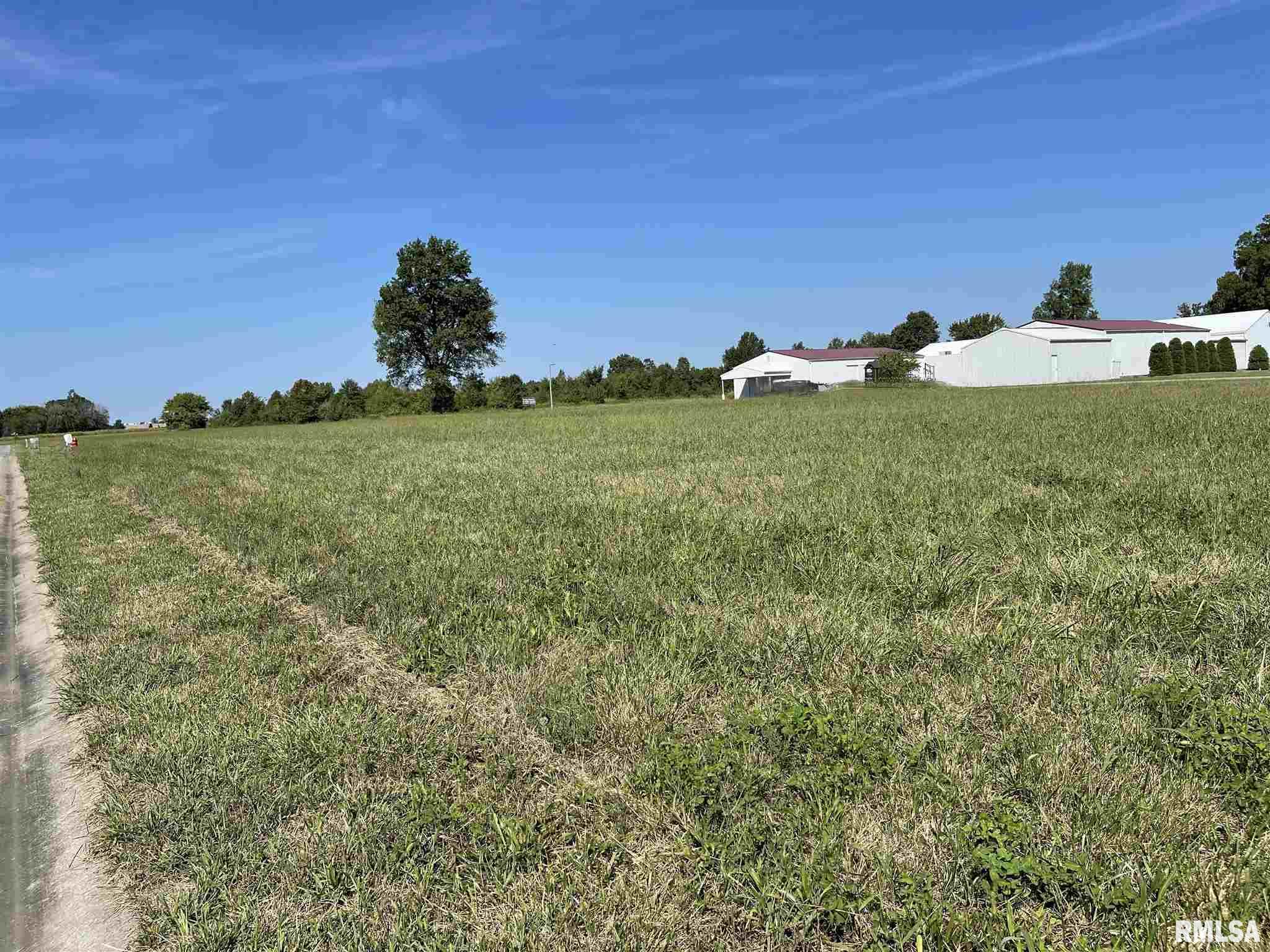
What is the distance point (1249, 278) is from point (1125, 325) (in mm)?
39929

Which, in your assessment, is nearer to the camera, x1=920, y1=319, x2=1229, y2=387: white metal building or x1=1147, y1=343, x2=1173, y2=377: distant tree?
x1=920, y1=319, x2=1229, y2=387: white metal building

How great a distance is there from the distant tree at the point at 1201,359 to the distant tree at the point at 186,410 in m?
113

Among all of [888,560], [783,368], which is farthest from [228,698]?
[783,368]

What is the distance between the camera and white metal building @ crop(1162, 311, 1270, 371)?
62375 mm

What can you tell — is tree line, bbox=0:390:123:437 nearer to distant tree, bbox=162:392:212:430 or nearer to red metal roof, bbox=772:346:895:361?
distant tree, bbox=162:392:212:430

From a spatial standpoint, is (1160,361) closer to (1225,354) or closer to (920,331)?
(1225,354)

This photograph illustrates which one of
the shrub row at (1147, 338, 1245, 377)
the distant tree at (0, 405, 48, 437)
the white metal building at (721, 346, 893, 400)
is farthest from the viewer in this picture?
the distant tree at (0, 405, 48, 437)

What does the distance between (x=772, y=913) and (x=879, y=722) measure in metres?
1.25

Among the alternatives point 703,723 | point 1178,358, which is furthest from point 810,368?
point 703,723

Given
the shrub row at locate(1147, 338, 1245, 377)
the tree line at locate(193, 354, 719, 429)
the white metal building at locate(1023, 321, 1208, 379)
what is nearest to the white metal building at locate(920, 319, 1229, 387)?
the white metal building at locate(1023, 321, 1208, 379)

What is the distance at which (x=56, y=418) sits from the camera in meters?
102

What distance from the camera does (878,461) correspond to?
10625 mm

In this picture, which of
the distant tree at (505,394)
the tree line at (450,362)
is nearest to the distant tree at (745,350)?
the tree line at (450,362)

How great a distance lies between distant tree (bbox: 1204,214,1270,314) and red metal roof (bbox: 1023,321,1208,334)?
2633cm
